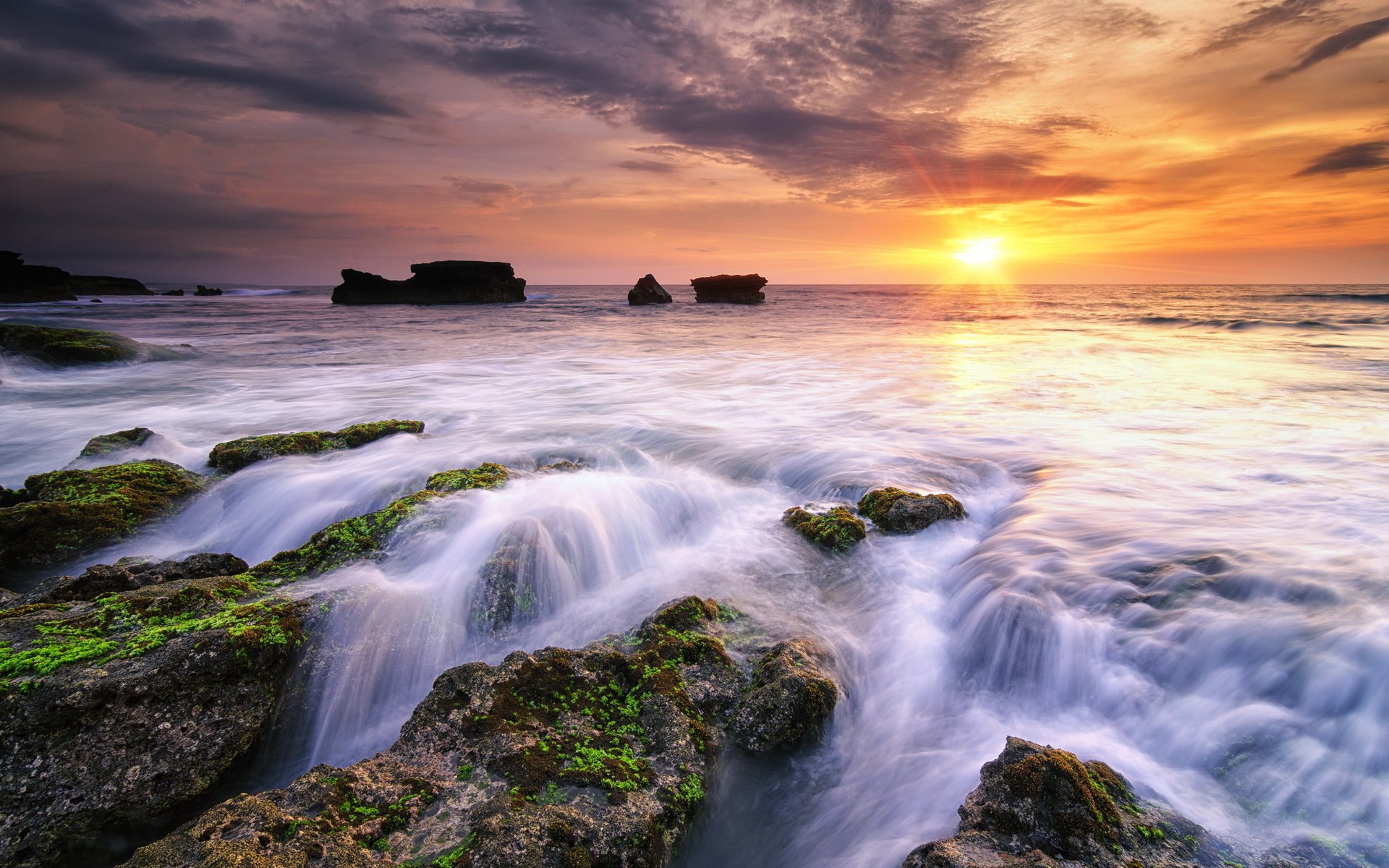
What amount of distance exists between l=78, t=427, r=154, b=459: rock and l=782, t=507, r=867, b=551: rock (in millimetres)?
8424

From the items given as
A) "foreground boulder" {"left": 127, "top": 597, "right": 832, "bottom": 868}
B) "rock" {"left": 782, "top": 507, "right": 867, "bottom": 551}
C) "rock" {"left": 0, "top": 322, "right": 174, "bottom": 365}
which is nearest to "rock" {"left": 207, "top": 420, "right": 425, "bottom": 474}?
"foreground boulder" {"left": 127, "top": 597, "right": 832, "bottom": 868}

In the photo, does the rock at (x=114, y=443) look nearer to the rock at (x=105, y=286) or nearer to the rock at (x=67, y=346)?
the rock at (x=67, y=346)

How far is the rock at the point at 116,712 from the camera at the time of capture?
2604mm

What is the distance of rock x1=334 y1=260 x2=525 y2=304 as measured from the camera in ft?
203

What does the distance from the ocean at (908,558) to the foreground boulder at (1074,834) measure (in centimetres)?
16

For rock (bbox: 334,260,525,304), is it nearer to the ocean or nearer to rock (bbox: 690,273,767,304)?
rock (bbox: 690,273,767,304)

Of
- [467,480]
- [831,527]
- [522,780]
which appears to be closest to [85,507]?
[467,480]

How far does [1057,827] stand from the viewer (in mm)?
2551

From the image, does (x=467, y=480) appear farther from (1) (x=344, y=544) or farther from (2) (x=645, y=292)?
(2) (x=645, y=292)

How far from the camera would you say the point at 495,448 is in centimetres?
862

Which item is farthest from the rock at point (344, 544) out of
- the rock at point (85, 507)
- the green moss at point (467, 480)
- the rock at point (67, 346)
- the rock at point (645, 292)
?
the rock at point (645, 292)

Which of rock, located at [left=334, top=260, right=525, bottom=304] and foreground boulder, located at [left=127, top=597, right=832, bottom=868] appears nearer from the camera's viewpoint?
foreground boulder, located at [left=127, top=597, right=832, bottom=868]

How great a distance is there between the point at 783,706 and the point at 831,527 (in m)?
2.60

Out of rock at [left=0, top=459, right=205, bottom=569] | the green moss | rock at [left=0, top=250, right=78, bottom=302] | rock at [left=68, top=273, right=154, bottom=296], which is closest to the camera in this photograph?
rock at [left=0, top=459, right=205, bottom=569]
